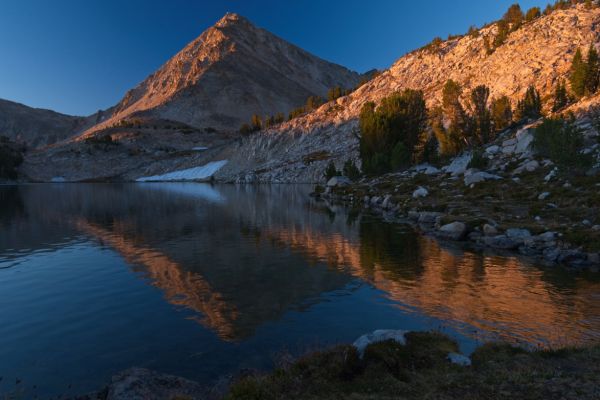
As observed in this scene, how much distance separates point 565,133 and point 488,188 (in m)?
11.2

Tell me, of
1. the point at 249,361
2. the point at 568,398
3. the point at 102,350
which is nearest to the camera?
the point at 568,398

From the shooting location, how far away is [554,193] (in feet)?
135

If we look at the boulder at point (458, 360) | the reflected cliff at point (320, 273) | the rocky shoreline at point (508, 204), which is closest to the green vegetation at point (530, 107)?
the rocky shoreline at point (508, 204)

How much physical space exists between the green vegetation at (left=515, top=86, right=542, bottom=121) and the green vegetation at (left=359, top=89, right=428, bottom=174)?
2169cm

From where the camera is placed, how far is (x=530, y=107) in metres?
88.9

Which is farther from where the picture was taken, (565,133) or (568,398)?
(565,133)

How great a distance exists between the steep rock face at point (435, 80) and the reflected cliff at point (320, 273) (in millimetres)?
75256

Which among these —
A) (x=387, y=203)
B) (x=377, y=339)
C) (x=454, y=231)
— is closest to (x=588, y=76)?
(x=387, y=203)

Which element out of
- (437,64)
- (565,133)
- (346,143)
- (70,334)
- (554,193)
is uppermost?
(437,64)

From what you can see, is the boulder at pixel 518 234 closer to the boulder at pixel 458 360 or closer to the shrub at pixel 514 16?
the boulder at pixel 458 360

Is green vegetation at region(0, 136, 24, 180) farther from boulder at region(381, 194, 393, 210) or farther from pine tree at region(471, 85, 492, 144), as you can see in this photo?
pine tree at region(471, 85, 492, 144)

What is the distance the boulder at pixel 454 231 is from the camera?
34.5 meters

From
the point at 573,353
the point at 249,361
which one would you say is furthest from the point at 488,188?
the point at 249,361

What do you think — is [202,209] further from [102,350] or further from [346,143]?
[346,143]
